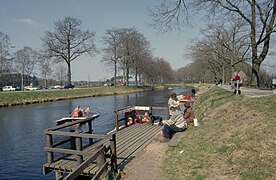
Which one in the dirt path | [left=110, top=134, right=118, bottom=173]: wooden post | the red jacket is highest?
the red jacket

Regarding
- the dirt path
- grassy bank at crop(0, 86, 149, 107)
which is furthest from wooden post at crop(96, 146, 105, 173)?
grassy bank at crop(0, 86, 149, 107)

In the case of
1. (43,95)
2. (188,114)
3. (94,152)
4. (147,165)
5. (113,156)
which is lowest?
(147,165)

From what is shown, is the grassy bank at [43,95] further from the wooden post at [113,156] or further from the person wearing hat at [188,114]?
the wooden post at [113,156]

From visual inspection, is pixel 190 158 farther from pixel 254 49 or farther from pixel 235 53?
pixel 235 53

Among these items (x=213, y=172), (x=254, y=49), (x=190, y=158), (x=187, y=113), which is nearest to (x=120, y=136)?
(x=187, y=113)

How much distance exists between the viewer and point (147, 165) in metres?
7.15

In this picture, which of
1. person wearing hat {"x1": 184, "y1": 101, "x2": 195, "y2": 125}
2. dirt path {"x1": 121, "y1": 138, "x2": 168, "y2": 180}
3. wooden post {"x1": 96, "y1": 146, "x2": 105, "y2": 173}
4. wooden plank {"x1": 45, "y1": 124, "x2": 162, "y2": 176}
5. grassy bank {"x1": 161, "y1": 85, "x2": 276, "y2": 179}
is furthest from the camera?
person wearing hat {"x1": 184, "y1": 101, "x2": 195, "y2": 125}

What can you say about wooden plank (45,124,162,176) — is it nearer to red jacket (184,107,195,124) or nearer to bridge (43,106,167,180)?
bridge (43,106,167,180)

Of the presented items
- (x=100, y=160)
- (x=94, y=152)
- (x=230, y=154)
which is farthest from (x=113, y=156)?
(x=230, y=154)

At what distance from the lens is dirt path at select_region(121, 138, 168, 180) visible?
6.37 metres

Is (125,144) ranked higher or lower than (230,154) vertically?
lower

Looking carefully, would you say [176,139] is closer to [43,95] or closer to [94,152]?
[94,152]

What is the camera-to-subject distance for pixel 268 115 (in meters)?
7.51

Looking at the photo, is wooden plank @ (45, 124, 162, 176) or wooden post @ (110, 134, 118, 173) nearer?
wooden post @ (110, 134, 118, 173)
